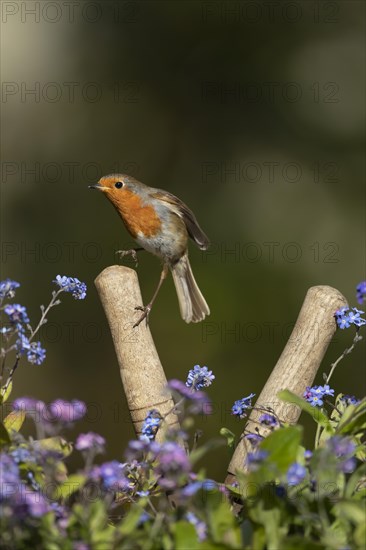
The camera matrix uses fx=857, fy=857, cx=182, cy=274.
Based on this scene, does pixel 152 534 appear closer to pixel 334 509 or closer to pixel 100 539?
pixel 100 539

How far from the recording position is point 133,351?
1.50 meters

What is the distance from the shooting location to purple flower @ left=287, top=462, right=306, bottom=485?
98 centimetres

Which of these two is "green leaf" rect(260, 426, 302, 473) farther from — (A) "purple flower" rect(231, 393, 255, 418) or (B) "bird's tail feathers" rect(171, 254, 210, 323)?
(B) "bird's tail feathers" rect(171, 254, 210, 323)

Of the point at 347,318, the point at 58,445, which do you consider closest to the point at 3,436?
the point at 58,445

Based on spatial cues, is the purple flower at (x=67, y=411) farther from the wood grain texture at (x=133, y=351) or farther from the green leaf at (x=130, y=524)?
the wood grain texture at (x=133, y=351)

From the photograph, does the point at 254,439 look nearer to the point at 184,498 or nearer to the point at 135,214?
the point at 184,498

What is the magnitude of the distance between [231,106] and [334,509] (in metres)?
3.37

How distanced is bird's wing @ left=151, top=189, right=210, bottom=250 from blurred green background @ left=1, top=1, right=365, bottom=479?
1.14m

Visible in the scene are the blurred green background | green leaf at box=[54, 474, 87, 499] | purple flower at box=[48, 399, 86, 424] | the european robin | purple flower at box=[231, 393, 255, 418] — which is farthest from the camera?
the blurred green background

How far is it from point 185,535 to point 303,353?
2.08 feet

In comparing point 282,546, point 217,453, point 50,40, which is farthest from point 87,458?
point 50,40

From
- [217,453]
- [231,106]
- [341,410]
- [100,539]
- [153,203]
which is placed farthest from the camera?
[231,106]

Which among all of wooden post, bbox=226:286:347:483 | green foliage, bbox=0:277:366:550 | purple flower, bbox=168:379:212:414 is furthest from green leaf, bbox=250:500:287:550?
wooden post, bbox=226:286:347:483

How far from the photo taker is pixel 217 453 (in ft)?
12.5
